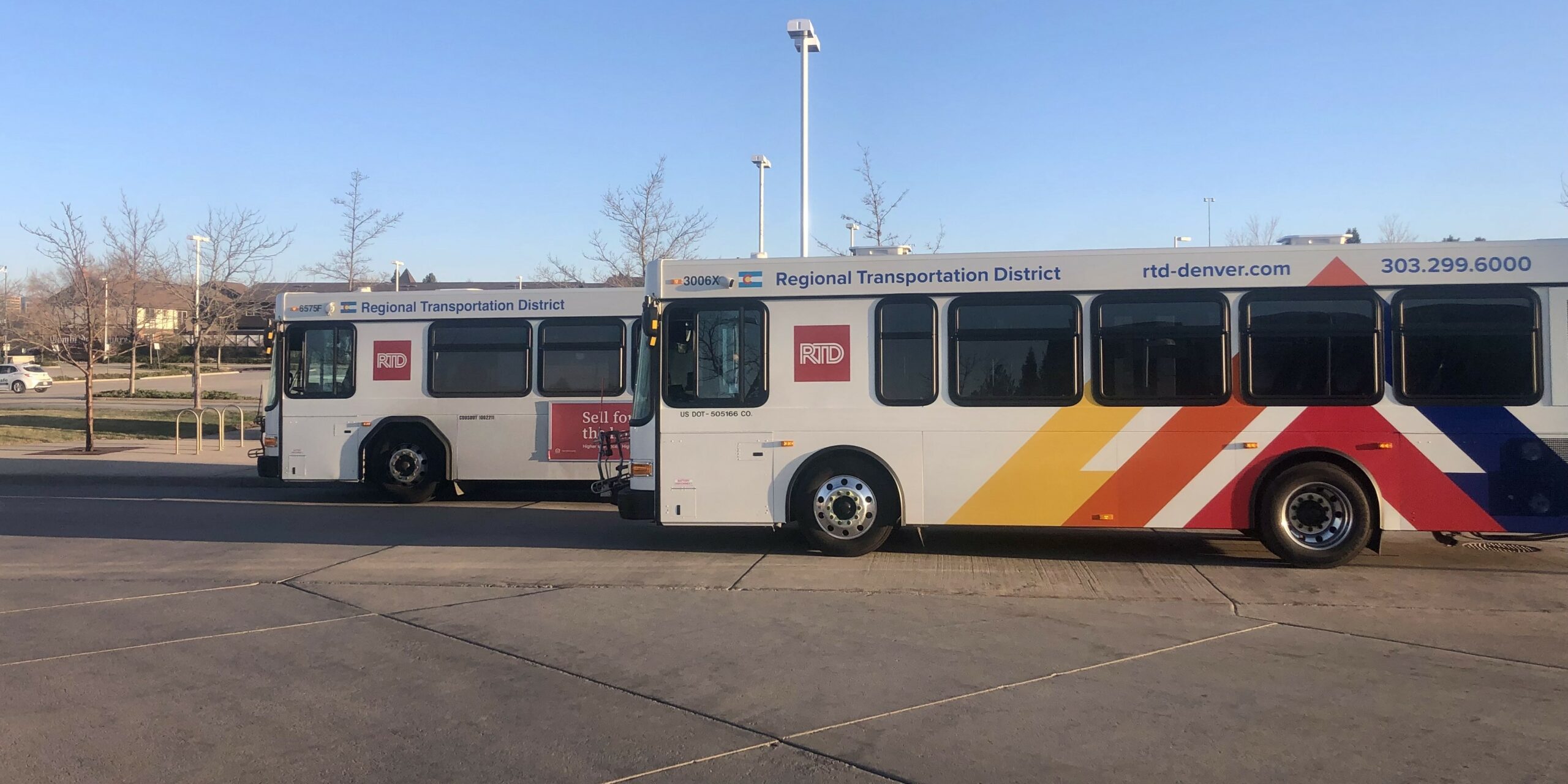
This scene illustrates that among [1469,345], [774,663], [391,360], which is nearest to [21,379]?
[391,360]

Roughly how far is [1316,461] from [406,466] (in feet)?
36.4

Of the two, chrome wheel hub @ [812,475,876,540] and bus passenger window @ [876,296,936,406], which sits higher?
bus passenger window @ [876,296,936,406]

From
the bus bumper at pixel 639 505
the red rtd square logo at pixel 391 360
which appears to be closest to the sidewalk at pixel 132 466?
the red rtd square logo at pixel 391 360

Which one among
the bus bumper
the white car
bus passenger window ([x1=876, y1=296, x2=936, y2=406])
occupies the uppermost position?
the white car

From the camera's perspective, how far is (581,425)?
14023 mm

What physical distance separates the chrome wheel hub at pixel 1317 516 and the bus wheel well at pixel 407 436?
407 inches

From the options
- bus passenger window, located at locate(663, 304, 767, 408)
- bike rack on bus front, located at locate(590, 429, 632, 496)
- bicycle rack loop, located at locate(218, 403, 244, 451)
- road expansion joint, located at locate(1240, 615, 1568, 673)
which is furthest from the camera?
bicycle rack loop, located at locate(218, 403, 244, 451)

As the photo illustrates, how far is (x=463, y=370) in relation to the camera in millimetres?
14195

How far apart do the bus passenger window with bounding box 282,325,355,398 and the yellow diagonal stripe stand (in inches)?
366

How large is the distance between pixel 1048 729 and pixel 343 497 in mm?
12885

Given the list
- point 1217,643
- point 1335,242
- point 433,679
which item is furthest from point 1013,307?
point 433,679

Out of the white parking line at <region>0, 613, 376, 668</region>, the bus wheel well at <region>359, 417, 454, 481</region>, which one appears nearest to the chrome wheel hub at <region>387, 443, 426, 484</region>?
the bus wheel well at <region>359, 417, 454, 481</region>

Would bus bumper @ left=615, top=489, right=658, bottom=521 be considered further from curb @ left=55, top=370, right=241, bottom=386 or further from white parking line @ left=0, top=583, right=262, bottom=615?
curb @ left=55, top=370, right=241, bottom=386

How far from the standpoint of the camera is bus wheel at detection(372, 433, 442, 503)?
1423 cm
